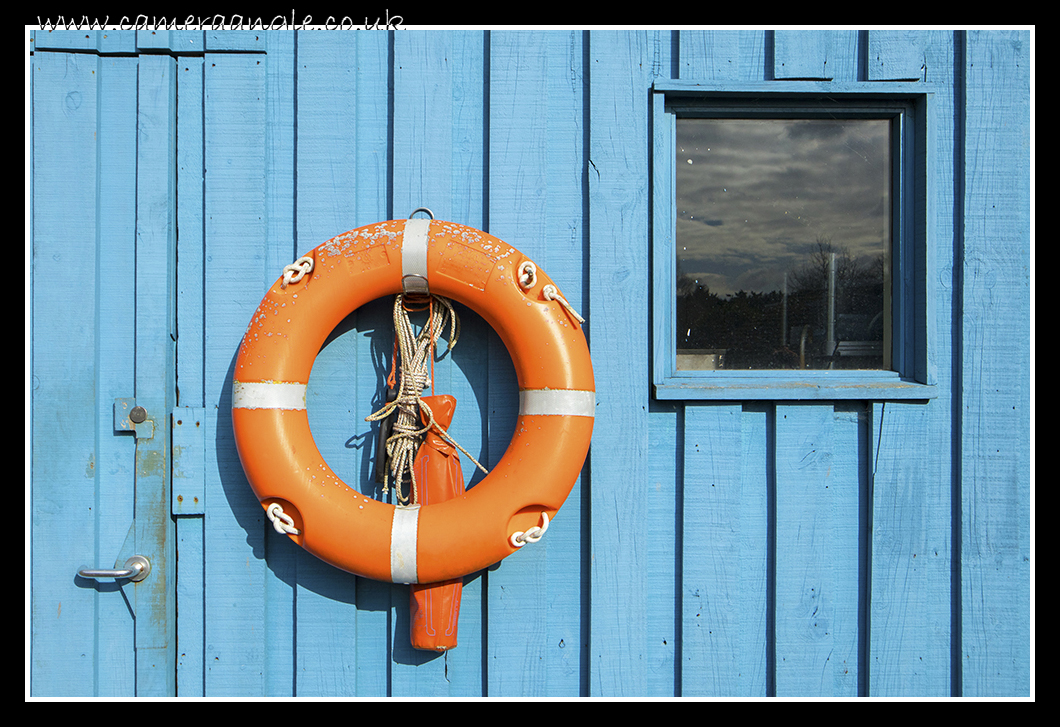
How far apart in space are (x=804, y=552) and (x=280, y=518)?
4.14 feet

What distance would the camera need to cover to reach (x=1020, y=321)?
152cm

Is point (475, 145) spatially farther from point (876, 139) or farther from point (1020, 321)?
point (1020, 321)

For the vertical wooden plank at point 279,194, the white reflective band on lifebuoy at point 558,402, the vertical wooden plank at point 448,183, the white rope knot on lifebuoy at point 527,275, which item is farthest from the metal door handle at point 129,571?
the white rope knot on lifebuoy at point 527,275

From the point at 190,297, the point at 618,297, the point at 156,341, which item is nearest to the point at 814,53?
the point at 618,297

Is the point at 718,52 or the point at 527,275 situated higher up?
the point at 718,52

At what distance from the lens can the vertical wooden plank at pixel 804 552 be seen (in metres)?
1.51

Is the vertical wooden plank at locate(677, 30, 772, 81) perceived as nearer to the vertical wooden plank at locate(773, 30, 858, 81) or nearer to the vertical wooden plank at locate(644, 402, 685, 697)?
the vertical wooden plank at locate(773, 30, 858, 81)

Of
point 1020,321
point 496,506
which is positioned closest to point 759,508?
point 496,506

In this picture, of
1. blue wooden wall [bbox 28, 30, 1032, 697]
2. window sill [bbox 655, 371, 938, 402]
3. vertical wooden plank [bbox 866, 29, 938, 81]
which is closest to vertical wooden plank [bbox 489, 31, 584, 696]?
blue wooden wall [bbox 28, 30, 1032, 697]

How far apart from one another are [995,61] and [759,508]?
125 centimetres

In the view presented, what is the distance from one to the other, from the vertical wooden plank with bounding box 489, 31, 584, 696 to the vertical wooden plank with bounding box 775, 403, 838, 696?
51 cm

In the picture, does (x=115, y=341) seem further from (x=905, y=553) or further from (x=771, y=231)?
(x=905, y=553)

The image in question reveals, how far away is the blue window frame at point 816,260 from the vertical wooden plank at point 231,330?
99 centimetres

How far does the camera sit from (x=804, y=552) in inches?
60.1
